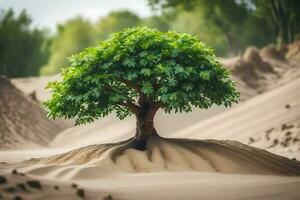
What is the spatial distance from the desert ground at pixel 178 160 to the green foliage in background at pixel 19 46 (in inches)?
992

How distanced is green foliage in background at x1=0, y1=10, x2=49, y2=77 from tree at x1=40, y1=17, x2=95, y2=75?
360 centimetres

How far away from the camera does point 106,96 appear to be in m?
11.9

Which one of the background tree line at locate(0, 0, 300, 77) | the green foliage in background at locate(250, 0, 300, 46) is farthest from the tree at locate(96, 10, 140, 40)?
the green foliage in background at locate(250, 0, 300, 46)

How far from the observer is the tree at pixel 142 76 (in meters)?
11.5

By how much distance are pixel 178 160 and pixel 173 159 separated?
128 mm

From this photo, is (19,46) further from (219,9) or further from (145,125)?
(145,125)

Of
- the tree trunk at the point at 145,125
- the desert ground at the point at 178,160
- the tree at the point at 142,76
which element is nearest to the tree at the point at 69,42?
the desert ground at the point at 178,160

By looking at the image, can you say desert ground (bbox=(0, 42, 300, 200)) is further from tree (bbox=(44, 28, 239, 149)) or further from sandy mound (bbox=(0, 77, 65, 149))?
tree (bbox=(44, 28, 239, 149))

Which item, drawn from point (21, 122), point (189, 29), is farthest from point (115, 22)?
point (21, 122)

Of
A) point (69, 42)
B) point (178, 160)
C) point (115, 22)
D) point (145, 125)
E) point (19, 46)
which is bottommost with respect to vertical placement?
point (178, 160)

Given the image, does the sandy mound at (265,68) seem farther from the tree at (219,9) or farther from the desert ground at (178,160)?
the tree at (219,9)

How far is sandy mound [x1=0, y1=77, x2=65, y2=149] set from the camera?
24.6m

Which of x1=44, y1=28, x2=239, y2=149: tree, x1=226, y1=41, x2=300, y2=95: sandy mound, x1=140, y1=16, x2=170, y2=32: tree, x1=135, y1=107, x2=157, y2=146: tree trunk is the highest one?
x1=140, y1=16, x2=170, y2=32: tree

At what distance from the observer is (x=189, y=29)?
5862 centimetres
